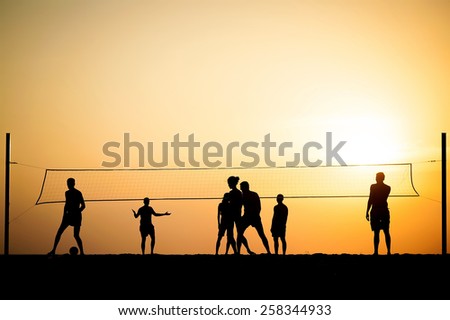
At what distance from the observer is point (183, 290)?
11.7 m

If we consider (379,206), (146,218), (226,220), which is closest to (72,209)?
(146,218)

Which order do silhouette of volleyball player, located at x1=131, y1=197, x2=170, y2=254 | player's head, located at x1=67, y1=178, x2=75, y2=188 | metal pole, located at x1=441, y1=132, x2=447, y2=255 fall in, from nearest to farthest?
player's head, located at x1=67, y1=178, x2=75, y2=188 → silhouette of volleyball player, located at x1=131, y1=197, x2=170, y2=254 → metal pole, located at x1=441, y1=132, x2=447, y2=255

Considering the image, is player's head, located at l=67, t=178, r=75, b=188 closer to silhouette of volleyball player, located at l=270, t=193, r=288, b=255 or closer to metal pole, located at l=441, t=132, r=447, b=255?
silhouette of volleyball player, located at l=270, t=193, r=288, b=255

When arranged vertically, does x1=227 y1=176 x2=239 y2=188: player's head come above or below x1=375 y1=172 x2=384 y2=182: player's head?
below

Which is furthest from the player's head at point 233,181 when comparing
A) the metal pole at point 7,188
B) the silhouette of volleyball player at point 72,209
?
the metal pole at point 7,188

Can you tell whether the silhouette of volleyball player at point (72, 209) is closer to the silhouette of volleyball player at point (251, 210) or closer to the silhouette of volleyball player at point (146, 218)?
the silhouette of volleyball player at point (146, 218)

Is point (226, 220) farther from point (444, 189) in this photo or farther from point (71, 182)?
point (444, 189)

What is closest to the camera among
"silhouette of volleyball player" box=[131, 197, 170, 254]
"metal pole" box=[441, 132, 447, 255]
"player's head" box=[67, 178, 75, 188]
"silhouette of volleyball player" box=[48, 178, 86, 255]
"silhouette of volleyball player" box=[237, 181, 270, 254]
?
"silhouette of volleyball player" box=[237, 181, 270, 254]

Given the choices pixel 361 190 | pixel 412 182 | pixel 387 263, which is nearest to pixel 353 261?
pixel 387 263

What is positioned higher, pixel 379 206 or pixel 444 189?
pixel 444 189

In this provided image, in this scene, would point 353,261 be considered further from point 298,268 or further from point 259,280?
point 259,280

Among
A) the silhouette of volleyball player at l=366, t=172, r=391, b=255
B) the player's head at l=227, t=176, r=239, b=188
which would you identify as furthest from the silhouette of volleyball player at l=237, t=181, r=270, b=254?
the silhouette of volleyball player at l=366, t=172, r=391, b=255
